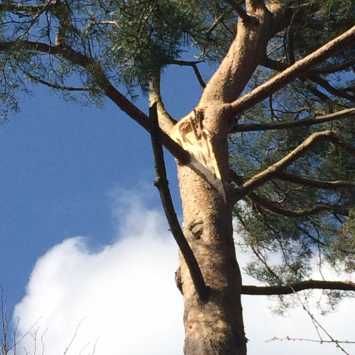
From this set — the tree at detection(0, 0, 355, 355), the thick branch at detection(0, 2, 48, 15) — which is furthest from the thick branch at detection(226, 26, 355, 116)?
the thick branch at detection(0, 2, 48, 15)

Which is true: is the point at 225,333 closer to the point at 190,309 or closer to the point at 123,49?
the point at 190,309

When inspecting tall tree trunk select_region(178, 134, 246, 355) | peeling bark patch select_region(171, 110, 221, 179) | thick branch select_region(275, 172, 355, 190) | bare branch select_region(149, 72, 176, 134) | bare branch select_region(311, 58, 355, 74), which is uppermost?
bare branch select_region(311, 58, 355, 74)

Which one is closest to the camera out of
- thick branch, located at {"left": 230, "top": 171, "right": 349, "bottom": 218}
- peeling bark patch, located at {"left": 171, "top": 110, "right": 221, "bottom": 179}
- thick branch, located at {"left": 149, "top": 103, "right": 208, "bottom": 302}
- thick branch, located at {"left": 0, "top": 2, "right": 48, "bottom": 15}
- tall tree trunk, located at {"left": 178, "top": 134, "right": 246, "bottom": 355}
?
thick branch, located at {"left": 149, "top": 103, "right": 208, "bottom": 302}

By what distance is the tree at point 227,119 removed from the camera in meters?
2.16

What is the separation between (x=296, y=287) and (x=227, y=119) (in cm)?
67

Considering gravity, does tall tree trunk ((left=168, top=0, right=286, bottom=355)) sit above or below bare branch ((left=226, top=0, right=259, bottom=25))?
below

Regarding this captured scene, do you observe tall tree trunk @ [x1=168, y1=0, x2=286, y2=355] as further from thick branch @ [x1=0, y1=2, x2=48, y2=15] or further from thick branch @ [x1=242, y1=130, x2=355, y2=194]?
thick branch @ [x1=0, y1=2, x2=48, y2=15]

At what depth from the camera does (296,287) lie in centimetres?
276

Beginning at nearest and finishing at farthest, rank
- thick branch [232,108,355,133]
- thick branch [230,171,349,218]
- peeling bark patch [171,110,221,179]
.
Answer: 1. peeling bark patch [171,110,221,179]
2. thick branch [232,108,355,133]
3. thick branch [230,171,349,218]

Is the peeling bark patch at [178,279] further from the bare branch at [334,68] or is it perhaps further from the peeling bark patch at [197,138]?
the bare branch at [334,68]

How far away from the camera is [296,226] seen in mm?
4098

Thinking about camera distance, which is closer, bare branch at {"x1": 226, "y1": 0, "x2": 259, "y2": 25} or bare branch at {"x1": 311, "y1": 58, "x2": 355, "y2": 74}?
bare branch at {"x1": 226, "y1": 0, "x2": 259, "y2": 25}

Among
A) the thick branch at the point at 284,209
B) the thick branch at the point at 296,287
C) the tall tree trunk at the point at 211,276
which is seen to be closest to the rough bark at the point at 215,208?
the tall tree trunk at the point at 211,276

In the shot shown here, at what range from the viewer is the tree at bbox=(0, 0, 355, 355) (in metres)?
2.16
